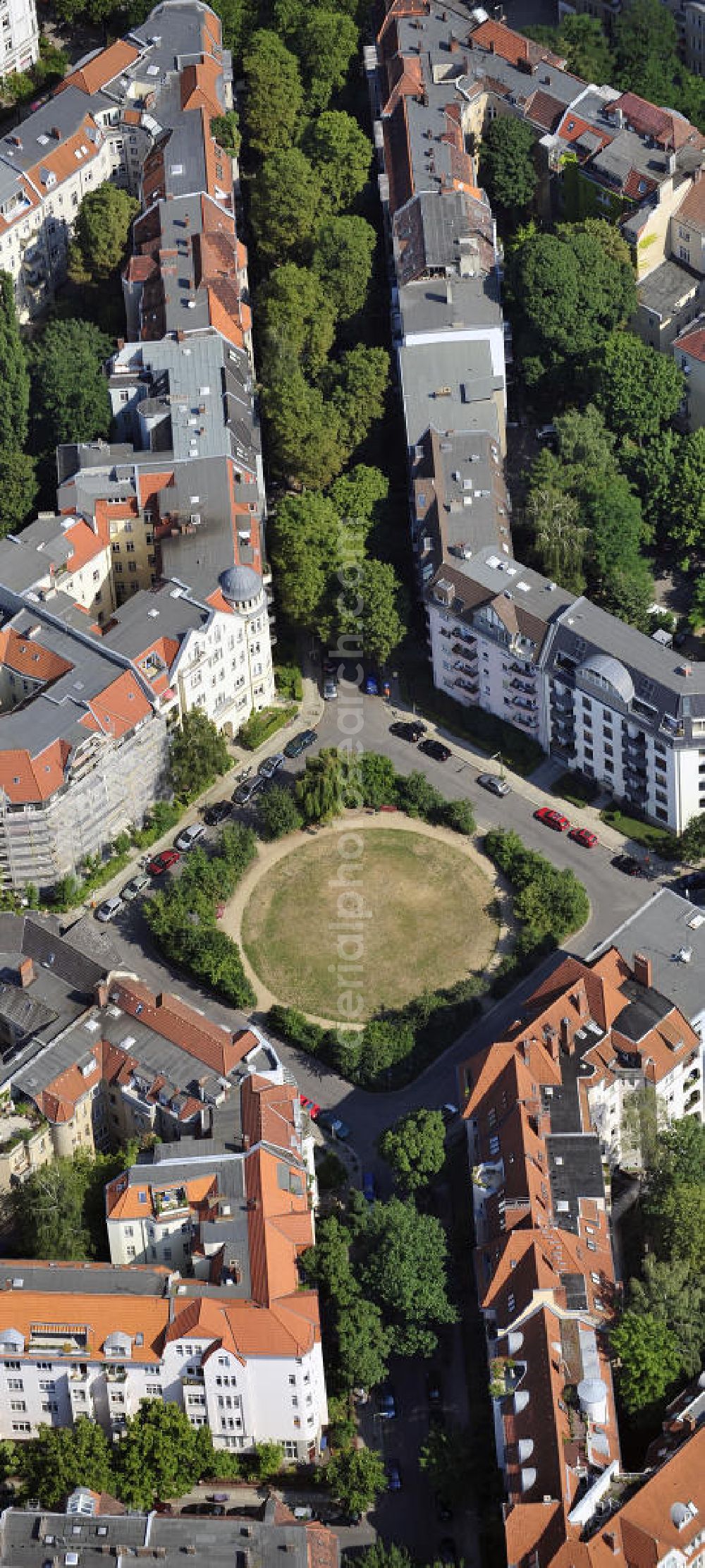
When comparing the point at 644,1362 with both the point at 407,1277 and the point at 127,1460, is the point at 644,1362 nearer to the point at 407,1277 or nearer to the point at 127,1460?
the point at 407,1277

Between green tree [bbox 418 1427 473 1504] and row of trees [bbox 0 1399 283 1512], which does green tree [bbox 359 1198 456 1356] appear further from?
row of trees [bbox 0 1399 283 1512]

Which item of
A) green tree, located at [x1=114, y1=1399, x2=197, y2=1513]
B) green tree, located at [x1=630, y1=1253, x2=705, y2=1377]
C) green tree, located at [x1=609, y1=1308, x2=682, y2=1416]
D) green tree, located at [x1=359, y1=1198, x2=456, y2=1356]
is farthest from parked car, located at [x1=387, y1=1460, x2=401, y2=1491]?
green tree, located at [x1=630, y1=1253, x2=705, y2=1377]

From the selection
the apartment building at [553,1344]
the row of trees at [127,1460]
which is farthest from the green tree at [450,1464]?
the row of trees at [127,1460]

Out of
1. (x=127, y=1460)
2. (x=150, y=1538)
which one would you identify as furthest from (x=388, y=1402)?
(x=150, y=1538)

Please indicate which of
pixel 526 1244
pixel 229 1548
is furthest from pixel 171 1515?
pixel 526 1244

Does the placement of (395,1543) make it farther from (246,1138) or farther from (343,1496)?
(246,1138)
